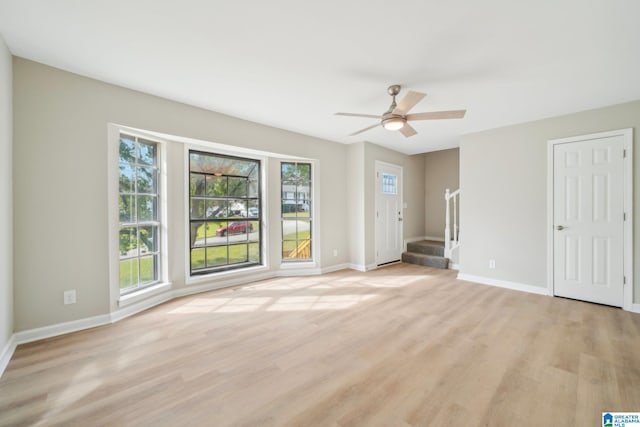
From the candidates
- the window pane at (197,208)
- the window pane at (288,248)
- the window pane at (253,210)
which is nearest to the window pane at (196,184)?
the window pane at (197,208)

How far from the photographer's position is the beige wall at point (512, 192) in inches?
144

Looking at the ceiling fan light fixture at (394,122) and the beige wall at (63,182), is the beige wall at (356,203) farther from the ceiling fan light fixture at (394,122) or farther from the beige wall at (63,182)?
the beige wall at (63,182)

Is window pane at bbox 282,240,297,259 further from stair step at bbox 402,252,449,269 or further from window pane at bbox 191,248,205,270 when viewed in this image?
stair step at bbox 402,252,449,269

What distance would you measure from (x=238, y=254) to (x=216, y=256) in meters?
0.37

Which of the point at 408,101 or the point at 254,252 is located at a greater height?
the point at 408,101

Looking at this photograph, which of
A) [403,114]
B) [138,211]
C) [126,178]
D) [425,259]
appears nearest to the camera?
[403,114]

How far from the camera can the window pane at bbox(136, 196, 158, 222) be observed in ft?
10.8

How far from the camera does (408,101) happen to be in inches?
93.8

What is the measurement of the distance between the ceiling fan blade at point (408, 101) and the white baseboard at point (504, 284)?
3290 millimetres

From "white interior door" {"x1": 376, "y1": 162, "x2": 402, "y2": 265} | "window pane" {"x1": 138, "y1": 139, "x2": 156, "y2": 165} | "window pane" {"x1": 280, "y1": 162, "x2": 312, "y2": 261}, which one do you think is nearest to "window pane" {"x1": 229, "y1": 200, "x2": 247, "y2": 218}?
"window pane" {"x1": 280, "y1": 162, "x2": 312, "y2": 261}

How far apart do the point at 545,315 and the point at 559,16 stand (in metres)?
2.99

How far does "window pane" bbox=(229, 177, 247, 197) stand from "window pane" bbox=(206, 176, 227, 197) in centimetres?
10

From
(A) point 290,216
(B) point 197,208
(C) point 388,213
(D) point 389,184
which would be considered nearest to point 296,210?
(A) point 290,216

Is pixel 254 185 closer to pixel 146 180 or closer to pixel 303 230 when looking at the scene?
pixel 303 230
